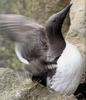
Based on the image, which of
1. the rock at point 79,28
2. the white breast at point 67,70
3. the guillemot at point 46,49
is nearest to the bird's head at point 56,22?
the guillemot at point 46,49

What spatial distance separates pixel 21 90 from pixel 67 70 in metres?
0.41

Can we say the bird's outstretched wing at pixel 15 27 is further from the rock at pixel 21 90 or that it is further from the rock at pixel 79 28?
the rock at pixel 79 28

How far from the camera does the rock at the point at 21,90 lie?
12.7ft

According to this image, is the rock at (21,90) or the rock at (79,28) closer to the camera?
the rock at (21,90)

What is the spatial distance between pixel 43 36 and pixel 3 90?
22.4 inches

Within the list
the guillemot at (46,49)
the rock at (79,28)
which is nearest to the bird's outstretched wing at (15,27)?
the guillemot at (46,49)

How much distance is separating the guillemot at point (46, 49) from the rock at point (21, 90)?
0.26 ft

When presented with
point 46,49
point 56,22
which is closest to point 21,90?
point 46,49

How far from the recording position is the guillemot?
3814mm

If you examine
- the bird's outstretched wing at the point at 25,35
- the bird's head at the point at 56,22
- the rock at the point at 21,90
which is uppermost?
the bird's head at the point at 56,22

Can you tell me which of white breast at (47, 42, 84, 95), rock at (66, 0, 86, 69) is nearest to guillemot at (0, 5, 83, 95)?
white breast at (47, 42, 84, 95)

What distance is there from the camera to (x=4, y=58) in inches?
233

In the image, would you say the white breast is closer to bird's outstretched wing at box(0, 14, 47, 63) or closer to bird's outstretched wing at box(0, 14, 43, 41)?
bird's outstretched wing at box(0, 14, 47, 63)

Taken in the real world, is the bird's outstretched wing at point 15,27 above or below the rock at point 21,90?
above
